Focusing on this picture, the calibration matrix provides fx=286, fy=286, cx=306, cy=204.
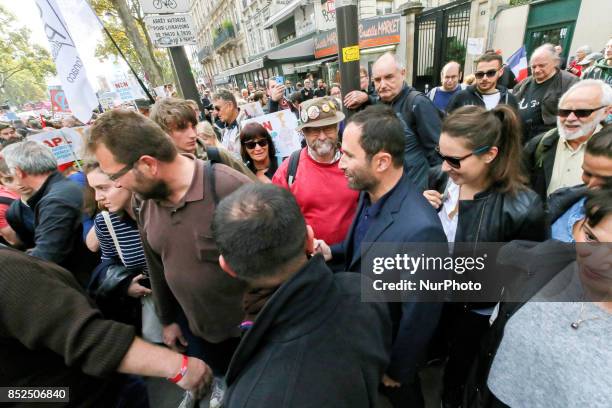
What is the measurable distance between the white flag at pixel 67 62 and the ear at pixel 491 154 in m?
4.38

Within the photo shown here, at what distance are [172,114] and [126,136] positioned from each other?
1490mm

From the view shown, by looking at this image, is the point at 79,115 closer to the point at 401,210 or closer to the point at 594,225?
the point at 401,210

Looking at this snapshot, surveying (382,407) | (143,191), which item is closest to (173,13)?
(143,191)

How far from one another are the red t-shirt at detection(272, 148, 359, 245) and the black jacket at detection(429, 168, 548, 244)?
32.4 inches

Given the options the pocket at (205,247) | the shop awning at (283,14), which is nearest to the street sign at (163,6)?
the pocket at (205,247)

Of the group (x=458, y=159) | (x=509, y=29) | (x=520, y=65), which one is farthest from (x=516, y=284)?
(x=509, y=29)

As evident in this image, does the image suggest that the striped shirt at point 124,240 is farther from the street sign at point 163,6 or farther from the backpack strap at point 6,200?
the street sign at point 163,6

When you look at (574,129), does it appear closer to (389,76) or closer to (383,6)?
(389,76)

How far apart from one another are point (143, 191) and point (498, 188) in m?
2.09

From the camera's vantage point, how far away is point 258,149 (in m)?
3.12

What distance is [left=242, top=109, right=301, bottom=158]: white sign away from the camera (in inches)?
148

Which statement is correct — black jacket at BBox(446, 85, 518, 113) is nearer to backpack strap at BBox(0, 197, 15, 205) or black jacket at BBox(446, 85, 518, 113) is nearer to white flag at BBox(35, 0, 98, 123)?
white flag at BBox(35, 0, 98, 123)

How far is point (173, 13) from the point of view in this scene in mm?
3820

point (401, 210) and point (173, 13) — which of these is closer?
point (401, 210)
